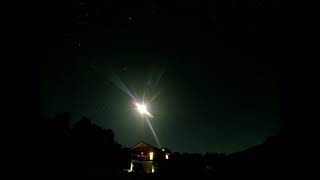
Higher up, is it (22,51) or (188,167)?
(22,51)

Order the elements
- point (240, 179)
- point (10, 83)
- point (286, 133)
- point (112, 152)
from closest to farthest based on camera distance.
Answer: point (10, 83) → point (286, 133) → point (240, 179) → point (112, 152)

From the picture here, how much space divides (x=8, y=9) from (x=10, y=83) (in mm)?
1128

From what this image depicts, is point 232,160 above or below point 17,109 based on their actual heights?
below

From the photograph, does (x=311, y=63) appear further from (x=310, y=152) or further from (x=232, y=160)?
(x=232, y=160)

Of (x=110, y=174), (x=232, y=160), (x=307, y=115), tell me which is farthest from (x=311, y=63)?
(x=110, y=174)

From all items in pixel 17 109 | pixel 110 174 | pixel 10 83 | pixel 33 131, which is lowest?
pixel 110 174

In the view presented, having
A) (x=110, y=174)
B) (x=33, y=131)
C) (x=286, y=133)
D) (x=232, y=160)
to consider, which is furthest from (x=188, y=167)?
(x=33, y=131)

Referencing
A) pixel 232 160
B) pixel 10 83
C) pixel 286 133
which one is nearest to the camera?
pixel 10 83

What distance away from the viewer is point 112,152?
21.8m

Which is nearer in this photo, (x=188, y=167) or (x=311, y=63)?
(x=311, y=63)

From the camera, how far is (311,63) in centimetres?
695

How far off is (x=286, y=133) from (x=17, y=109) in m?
7.89

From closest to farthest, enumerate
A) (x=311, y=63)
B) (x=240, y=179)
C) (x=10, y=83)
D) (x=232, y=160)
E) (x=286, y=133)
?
(x=10, y=83) < (x=311, y=63) < (x=286, y=133) < (x=240, y=179) < (x=232, y=160)

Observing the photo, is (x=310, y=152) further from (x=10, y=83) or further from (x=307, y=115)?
(x=10, y=83)
